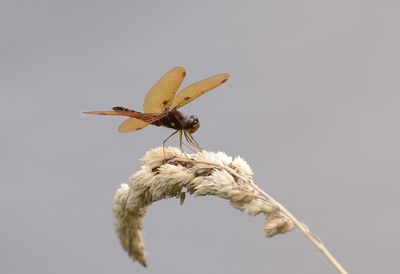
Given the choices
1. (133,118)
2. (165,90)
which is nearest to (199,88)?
(165,90)

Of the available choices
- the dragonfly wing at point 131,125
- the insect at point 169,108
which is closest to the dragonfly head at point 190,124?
the insect at point 169,108

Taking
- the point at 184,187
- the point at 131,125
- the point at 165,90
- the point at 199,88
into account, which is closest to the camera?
the point at 184,187

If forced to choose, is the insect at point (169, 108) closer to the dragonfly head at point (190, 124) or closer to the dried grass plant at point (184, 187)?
the dragonfly head at point (190, 124)

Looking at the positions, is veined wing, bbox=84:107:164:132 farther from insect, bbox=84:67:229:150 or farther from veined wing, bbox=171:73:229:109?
veined wing, bbox=171:73:229:109

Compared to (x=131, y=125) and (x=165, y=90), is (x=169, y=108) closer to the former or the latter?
(x=165, y=90)

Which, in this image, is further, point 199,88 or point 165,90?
point 165,90

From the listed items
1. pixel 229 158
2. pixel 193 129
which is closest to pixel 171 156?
pixel 229 158

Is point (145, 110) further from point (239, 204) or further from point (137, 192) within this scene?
point (239, 204)
